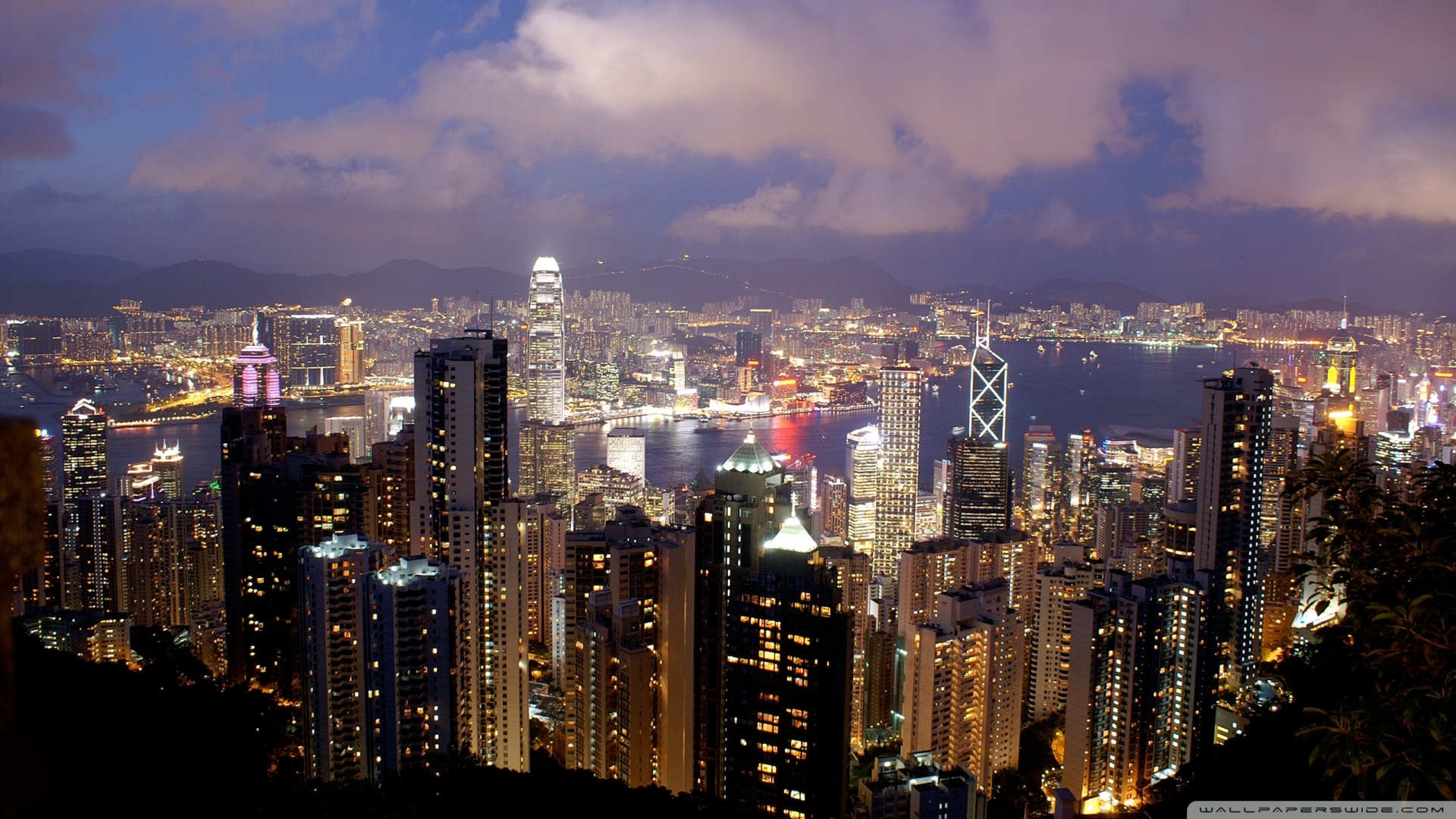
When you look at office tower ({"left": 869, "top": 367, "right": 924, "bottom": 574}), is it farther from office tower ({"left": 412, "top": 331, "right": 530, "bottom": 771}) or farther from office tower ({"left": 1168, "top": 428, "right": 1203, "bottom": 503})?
office tower ({"left": 412, "top": 331, "right": 530, "bottom": 771})

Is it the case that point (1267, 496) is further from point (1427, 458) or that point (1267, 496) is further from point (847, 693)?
point (847, 693)

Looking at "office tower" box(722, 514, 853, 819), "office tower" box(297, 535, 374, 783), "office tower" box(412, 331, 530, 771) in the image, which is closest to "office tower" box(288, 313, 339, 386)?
"office tower" box(412, 331, 530, 771)

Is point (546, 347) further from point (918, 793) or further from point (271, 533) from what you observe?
point (918, 793)

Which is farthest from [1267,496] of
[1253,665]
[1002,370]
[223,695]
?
[223,695]

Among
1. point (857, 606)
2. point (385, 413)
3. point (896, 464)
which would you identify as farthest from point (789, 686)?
point (896, 464)

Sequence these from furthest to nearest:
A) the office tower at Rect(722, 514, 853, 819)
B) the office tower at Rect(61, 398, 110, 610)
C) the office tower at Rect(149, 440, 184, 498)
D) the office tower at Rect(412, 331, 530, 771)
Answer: the office tower at Rect(149, 440, 184, 498), the office tower at Rect(61, 398, 110, 610), the office tower at Rect(412, 331, 530, 771), the office tower at Rect(722, 514, 853, 819)

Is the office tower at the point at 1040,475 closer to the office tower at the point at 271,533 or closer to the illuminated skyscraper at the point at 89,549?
the office tower at the point at 271,533
